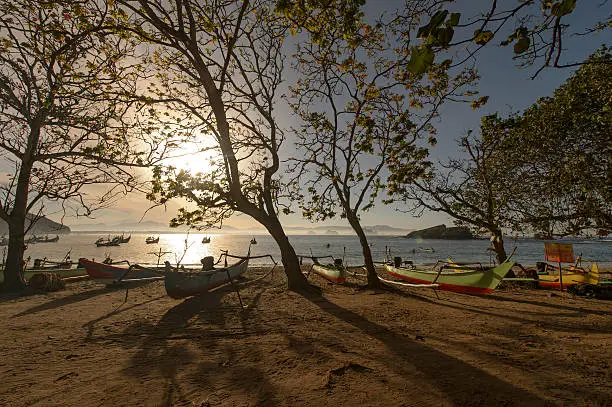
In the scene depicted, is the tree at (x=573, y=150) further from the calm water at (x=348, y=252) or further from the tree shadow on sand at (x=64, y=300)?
the tree shadow on sand at (x=64, y=300)

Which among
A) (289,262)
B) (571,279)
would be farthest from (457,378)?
(571,279)

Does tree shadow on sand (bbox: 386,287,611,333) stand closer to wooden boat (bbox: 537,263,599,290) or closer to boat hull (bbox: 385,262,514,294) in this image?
boat hull (bbox: 385,262,514,294)

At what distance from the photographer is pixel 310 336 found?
6316mm

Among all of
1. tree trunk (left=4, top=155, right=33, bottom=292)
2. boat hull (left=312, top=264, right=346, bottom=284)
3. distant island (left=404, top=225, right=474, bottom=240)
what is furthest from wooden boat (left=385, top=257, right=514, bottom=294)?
distant island (left=404, top=225, right=474, bottom=240)

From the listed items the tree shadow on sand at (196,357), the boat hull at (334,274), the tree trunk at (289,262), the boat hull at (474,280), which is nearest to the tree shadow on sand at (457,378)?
the tree shadow on sand at (196,357)

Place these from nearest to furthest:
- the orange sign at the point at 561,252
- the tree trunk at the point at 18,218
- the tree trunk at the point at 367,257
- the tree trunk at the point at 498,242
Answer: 1. the orange sign at the point at 561,252
2. the tree trunk at the point at 18,218
3. the tree trunk at the point at 367,257
4. the tree trunk at the point at 498,242

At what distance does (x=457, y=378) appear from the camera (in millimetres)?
4039

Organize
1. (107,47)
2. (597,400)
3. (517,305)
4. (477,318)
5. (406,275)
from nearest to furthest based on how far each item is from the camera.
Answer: (597,400), (477,318), (107,47), (517,305), (406,275)

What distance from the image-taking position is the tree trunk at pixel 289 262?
12281 mm

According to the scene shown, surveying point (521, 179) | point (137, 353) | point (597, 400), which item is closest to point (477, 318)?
point (597, 400)

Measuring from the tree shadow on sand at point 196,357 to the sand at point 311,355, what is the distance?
0.09 ft

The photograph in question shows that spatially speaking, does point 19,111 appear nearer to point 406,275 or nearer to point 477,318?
point 477,318

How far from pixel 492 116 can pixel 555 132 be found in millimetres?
3818

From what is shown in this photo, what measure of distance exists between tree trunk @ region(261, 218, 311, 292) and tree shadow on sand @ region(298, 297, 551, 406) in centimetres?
641
